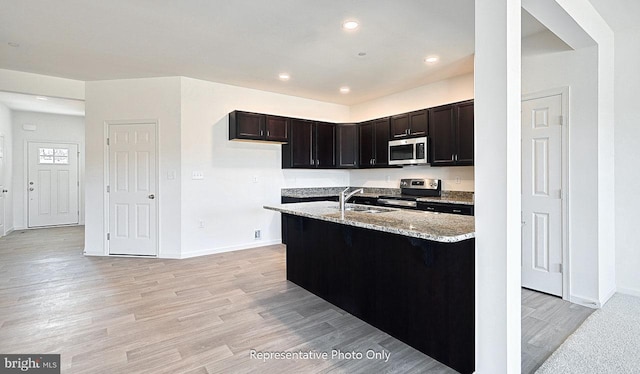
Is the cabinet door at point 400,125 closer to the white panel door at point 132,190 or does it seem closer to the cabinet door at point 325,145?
the cabinet door at point 325,145

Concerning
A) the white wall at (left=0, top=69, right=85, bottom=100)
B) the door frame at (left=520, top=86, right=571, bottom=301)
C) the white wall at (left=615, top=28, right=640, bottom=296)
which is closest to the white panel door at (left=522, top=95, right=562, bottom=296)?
the door frame at (left=520, top=86, right=571, bottom=301)

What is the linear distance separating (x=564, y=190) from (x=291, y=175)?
3.99 m

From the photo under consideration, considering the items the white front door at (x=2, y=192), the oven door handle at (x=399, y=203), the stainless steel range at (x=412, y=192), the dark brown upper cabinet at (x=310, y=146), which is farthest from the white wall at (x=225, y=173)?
the white front door at (x=2, y=192)

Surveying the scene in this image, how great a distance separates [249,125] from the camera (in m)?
4.89

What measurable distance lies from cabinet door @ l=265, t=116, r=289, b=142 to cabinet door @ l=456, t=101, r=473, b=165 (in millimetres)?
2627

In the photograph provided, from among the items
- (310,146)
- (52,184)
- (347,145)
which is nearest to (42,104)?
(52,184)

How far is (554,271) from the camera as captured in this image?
3.17 meters

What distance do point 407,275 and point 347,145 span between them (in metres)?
3.96

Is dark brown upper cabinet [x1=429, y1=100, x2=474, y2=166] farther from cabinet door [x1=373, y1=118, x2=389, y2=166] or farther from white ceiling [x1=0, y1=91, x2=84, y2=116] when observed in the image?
white ceiling [x1=0, y1=91, x2=84, y2=116]

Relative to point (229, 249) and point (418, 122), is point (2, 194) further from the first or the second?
point (418, 122)

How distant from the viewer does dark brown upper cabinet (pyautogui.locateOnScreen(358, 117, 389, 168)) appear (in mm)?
5352

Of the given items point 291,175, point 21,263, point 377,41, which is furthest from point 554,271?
point 21,263

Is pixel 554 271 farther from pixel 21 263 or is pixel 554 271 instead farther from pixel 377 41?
pixel 21 263

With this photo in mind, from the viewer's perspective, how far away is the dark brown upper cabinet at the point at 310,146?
5496 millimetres
